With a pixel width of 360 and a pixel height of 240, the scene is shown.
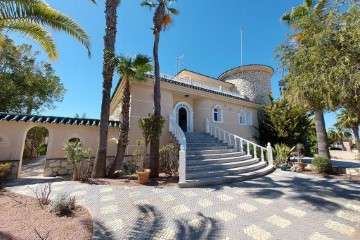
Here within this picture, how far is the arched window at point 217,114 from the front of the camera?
16.4 meters

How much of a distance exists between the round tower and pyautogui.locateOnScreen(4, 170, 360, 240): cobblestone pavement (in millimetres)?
15286

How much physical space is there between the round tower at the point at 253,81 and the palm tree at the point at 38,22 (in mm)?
19293

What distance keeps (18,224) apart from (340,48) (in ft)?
30.9

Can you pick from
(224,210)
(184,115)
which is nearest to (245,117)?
(184,115)

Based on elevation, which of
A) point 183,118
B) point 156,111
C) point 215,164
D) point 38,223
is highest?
point 183,118

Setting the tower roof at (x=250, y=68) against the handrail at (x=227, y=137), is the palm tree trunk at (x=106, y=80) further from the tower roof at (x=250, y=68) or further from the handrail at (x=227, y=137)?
the tower roof at (x=250, y=68)

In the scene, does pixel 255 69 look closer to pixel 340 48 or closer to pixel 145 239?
pixel 340 48

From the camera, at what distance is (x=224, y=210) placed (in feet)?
17.1

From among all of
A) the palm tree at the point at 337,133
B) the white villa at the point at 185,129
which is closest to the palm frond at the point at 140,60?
the white villa at the point at 185,129

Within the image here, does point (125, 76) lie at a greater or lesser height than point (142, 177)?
greater

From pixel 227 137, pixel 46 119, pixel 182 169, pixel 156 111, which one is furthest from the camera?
pixel 227 137

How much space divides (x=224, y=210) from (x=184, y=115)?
1138cm

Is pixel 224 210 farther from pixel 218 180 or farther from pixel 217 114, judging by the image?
pixel 217 114

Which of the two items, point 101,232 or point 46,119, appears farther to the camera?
point 46,119
